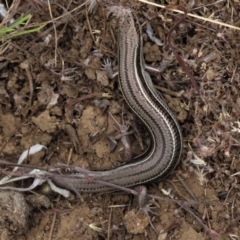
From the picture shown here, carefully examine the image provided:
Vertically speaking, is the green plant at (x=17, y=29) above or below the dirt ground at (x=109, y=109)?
above

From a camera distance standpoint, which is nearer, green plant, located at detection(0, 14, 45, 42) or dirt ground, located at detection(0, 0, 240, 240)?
green plant, located at detection(0, 14, 45, 42)

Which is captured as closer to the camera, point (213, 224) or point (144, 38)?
point (213, 224)

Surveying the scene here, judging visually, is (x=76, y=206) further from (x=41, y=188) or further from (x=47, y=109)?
(x=47, y=109)

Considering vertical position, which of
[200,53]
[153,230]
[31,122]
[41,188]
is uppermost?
[200,53]

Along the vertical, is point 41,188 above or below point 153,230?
above

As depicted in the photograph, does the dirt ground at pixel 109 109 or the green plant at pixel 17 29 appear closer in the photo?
the green plant at pixel 17 29

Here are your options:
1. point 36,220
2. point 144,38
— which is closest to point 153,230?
point 36,220

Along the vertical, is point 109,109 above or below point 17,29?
below

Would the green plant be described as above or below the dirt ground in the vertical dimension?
above
